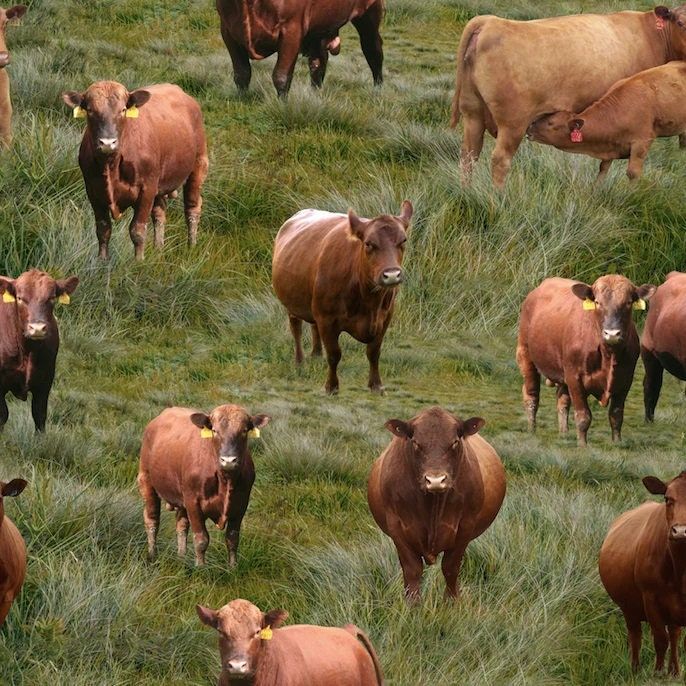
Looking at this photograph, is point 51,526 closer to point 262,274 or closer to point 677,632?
point 677,632

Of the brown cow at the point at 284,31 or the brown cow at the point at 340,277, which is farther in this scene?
the brown cow at the point at 284,31

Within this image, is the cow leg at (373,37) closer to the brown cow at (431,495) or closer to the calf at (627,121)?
the calf at (627,121)

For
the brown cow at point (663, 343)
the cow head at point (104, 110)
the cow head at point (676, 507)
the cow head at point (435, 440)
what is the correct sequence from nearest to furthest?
1. the cow head at point (676, 507)
2. the cow head at point (435, 440)
3. the cow head at point (104, 110)
4. the brown cow at point (663, 343)

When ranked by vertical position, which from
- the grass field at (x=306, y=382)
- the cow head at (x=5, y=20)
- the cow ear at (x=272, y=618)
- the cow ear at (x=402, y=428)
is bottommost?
the grass field at (x=306, y=382)

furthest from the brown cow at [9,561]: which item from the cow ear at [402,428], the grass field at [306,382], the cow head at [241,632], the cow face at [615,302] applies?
the cow face at [615,302]

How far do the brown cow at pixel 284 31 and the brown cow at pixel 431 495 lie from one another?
737cm

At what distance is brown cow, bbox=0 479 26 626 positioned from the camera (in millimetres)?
10320

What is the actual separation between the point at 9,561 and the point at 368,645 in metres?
1.89

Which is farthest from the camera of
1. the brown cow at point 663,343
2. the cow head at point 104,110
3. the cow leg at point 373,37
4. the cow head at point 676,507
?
the cow leg at point 373,37

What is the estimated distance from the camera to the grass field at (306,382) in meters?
10.9

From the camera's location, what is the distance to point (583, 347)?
45.1 feet

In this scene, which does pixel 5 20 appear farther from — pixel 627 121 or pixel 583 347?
pixel 583 347

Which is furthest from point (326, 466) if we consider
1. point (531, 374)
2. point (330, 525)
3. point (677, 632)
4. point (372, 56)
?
point (372, 56)

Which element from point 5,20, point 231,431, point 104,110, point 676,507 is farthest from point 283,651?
point 5,20
